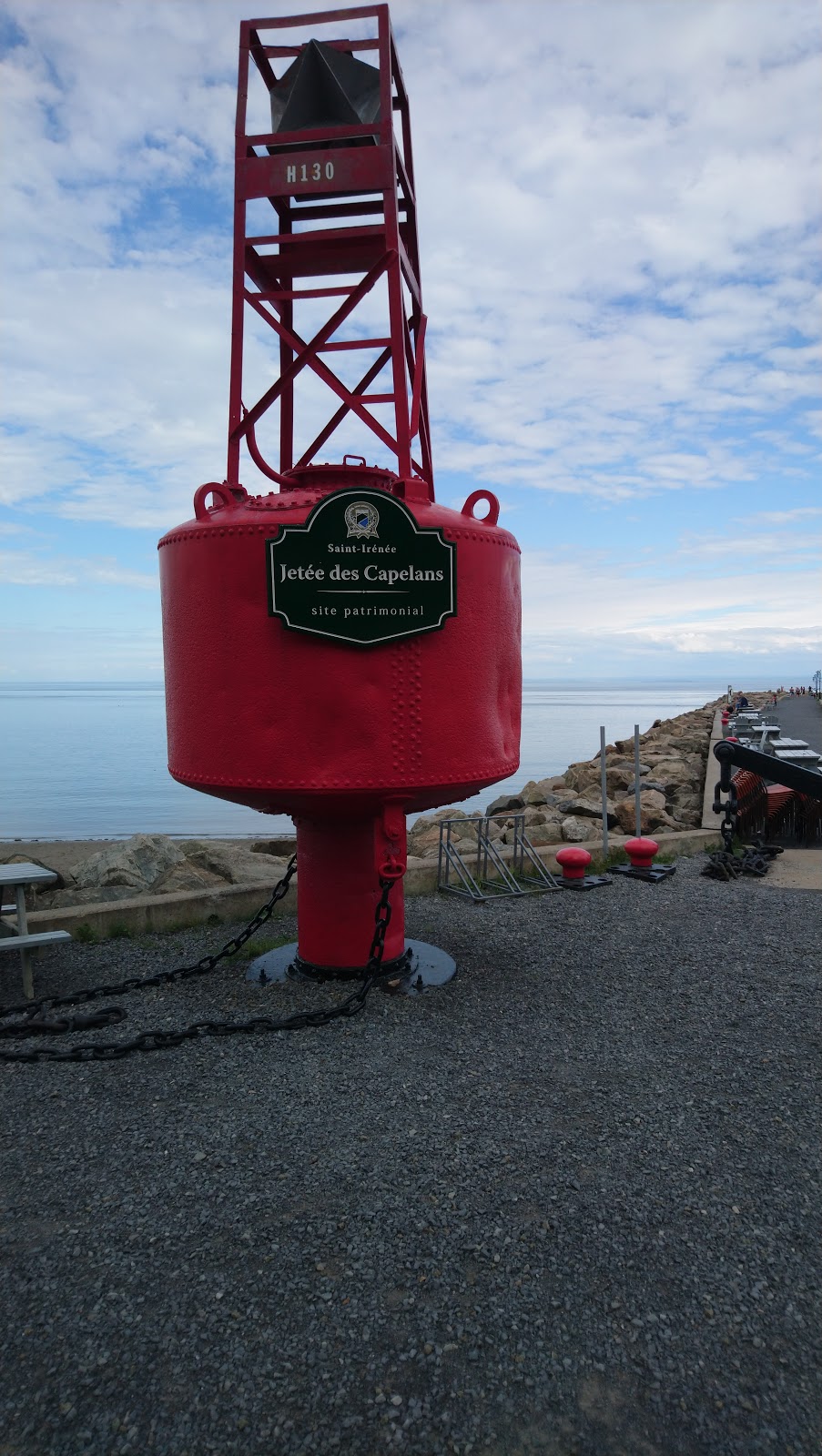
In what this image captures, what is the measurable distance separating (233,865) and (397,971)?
5.29 meters

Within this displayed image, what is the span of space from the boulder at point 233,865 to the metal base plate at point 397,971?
3780 mm

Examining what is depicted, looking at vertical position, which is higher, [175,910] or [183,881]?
[175,910]

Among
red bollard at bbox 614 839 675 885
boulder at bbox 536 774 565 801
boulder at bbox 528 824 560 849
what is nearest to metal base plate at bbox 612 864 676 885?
red bollard at bbox 614 839 675 885

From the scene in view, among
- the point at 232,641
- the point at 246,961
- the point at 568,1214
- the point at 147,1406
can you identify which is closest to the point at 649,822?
the point at 246,961

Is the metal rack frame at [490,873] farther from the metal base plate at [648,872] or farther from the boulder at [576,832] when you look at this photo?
the boulder at [576,832]

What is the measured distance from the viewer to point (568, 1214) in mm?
3551

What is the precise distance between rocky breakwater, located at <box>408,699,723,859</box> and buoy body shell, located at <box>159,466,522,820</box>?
3.94 metres

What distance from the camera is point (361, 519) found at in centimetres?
544

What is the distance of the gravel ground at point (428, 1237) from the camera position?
2.66 metres

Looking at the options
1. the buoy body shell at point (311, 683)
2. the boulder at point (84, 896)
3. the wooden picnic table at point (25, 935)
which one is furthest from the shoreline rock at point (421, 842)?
the buoy body shell at point (311, 683)

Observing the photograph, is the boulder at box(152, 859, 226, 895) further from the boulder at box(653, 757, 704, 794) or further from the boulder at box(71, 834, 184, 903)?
the boulder at box(653, 757, 704, 794)

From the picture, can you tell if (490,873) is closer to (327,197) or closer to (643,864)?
(643,864)

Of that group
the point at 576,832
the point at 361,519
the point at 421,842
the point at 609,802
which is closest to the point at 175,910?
the point at 361,519

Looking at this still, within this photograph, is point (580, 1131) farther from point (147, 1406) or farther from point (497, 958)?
point (497, 958)
